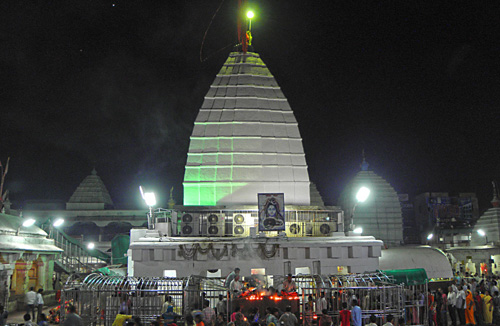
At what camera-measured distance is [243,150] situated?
3284cm

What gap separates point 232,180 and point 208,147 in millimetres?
2499

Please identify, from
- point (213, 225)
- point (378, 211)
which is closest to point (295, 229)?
point (213, 225)

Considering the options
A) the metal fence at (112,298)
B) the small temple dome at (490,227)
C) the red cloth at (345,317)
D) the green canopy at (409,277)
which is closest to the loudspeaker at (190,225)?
the metal fence at (112,298)

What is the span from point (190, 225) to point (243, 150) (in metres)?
5.37

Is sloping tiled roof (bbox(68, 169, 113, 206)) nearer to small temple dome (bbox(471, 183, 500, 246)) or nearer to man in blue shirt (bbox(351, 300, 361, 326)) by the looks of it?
small temple dome (bbox(471, 183, 500, 246))

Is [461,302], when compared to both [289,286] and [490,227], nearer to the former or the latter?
[289,286]

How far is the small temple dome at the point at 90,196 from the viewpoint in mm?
64562

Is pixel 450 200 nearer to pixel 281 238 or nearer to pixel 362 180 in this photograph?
pixel 362 180

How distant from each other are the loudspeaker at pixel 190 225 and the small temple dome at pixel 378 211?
3513 centimetres

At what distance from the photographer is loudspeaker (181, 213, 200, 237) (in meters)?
30.4

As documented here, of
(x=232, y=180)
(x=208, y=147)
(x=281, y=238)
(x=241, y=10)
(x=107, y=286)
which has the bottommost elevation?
(x=107, y=286)

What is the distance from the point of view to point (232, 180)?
106ft

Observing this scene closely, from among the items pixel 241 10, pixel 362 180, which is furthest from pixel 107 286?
pixel 362 180

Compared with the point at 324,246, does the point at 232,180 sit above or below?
above
